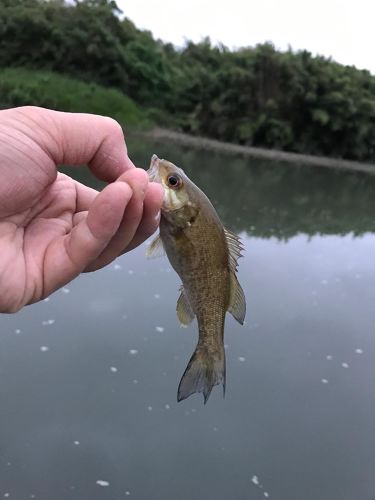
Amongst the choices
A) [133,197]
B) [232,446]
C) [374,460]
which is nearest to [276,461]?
[232,446]

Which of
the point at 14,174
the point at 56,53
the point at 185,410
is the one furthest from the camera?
the point at 56,53

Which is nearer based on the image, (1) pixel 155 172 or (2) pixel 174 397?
(1) pixel 155 172

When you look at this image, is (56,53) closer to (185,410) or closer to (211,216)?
(185,410)

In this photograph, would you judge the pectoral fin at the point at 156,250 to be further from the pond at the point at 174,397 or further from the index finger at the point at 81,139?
the pond at the point at 174,397

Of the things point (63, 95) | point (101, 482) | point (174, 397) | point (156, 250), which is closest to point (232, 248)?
point (156, 250)

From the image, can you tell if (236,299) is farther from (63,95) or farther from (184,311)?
(63,95)

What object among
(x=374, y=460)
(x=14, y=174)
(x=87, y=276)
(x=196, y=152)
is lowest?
(x=196, y=152)

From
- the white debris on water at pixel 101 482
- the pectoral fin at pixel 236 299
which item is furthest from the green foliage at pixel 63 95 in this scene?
the pectoral fin at pixel 236 299

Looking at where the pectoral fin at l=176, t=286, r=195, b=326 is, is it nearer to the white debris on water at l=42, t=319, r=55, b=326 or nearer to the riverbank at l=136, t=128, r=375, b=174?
the white debris on water at l=42, t=319, r=55, b=326
